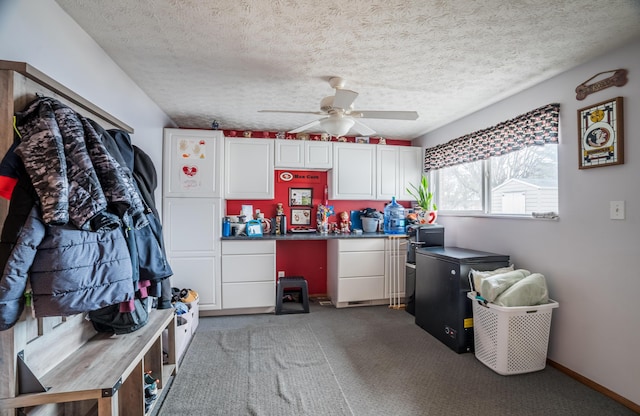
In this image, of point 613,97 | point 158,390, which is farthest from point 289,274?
point 613,97

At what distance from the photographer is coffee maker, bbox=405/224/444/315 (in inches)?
130

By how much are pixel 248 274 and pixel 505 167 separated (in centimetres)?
306

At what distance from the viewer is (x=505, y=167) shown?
287 centimetres

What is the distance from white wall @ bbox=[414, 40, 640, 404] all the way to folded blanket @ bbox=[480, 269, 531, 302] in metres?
0.31

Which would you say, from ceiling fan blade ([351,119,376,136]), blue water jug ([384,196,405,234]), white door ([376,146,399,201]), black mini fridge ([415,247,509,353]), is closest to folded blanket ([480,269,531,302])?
black mini fridge ([415,247,509,353])

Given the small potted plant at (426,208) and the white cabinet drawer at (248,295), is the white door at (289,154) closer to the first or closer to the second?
the white cabinet drawer at (248,295)

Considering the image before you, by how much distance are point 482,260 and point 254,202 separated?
2.82 m

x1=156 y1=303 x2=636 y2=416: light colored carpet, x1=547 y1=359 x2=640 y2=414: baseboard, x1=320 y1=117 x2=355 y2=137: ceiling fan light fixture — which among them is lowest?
x1=156 y1=303 x2=636 y2=416: light colored carpet

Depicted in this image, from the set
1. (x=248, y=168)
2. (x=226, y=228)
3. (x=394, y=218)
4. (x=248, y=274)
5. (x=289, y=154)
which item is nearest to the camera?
(x=248, y=274)

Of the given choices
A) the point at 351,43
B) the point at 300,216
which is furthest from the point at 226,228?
the point at 351,43

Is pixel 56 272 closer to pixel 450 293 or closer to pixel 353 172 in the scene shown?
pixel 450 293

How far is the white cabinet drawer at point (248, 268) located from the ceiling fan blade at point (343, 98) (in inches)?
78.9

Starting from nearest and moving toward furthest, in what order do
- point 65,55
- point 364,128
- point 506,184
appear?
point 65,55
point 506,184
point 364,128

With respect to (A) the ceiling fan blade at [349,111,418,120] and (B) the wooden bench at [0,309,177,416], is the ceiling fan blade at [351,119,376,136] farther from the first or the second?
(B) the wooden bench at [0,309,177,416]
